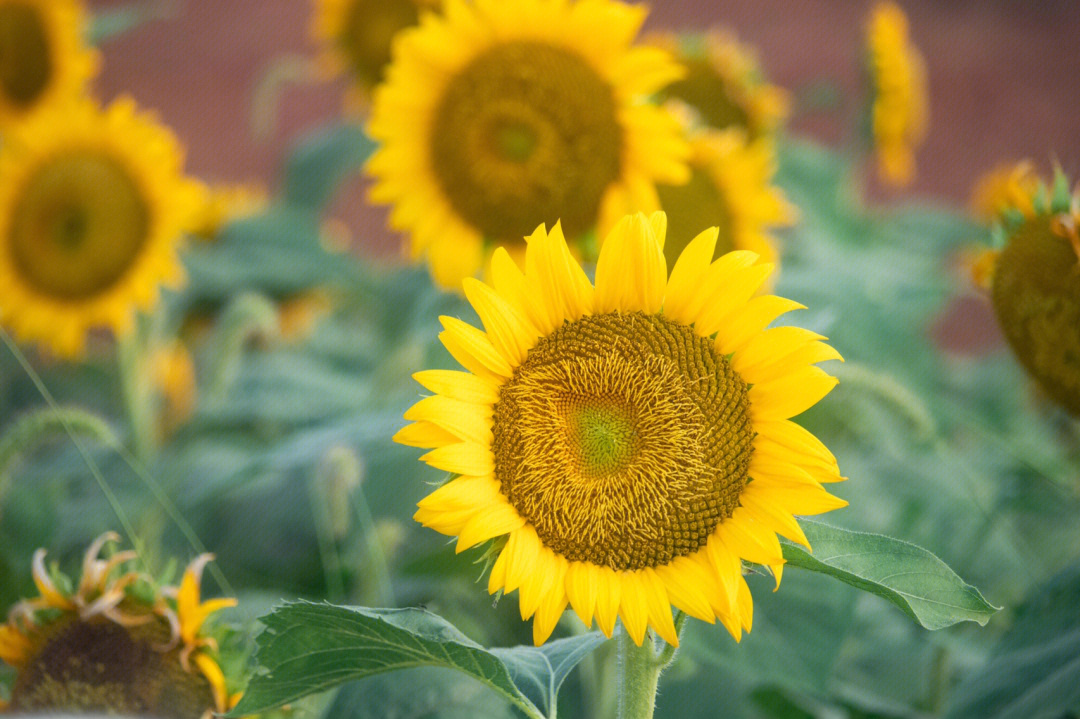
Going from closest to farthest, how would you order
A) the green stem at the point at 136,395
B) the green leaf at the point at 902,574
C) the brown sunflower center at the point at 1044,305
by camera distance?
the green leaf at the point at 902,574
the brown sunflower center at the point at 1044,305
the green stem at the point at 136,395

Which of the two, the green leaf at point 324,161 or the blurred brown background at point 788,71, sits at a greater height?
the blurred brown background at point 788,71

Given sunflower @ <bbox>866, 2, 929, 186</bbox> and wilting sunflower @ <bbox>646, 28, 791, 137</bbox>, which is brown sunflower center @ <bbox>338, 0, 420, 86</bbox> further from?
sunflower @ <bbox>866, 2, 929, 186</bbox>

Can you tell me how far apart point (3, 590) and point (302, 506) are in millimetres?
213

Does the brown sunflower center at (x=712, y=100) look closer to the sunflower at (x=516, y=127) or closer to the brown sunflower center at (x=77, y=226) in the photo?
the sunflower at (x=516, y=127)

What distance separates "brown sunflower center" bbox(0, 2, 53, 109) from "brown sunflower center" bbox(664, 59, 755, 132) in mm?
556

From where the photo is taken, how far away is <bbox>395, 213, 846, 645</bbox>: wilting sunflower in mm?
329

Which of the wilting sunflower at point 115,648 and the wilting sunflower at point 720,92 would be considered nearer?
the wilting sunflower at point 115,648

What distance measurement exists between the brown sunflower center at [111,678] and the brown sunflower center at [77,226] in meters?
0.47

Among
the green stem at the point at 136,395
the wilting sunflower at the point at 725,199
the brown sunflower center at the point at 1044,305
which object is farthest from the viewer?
the green stem at the point at 136,395

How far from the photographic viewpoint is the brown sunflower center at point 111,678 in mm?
379

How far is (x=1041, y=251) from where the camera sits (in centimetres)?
45

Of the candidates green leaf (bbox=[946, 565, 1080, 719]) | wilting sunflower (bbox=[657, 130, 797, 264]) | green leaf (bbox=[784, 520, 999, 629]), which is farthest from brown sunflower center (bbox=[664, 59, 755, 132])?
green leaf (bbox=[784, 520, 999, 629])

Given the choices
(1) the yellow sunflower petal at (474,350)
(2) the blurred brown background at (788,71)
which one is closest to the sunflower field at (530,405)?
(1) the yellow sunflower petal at (474,350)

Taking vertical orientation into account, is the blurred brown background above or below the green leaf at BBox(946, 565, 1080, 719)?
above
